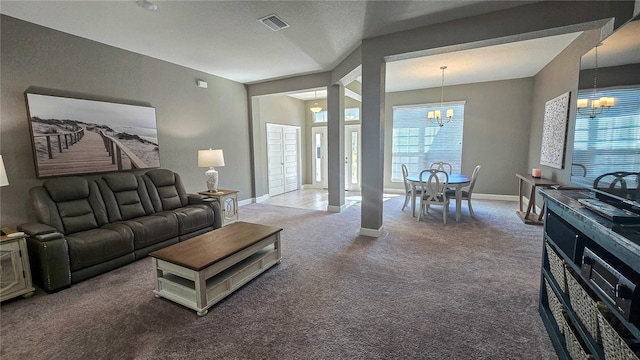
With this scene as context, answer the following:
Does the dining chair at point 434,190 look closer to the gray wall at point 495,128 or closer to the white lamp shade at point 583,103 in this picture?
the gray wall at point 495,128

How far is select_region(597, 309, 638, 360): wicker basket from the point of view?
1.03 metres

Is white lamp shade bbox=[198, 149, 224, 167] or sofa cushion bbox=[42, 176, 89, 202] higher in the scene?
white lamp shade bbox=[198, 149, 224, 167]

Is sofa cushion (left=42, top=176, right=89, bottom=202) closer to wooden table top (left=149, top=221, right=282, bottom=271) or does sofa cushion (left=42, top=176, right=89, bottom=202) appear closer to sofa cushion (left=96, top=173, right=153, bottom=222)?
sofa cushion (left=96, top=173, right=153, bottom=222)

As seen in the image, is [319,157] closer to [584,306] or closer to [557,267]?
[557,267]

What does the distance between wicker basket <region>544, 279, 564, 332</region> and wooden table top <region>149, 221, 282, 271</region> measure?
7.77ft

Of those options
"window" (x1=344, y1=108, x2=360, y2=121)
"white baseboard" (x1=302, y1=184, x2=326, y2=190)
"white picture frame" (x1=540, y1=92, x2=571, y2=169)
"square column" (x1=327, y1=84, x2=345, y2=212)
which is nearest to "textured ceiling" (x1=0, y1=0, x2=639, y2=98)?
"square column" (x1=327, y1=84, x2=345, y2=212)

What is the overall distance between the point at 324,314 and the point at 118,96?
161 inches

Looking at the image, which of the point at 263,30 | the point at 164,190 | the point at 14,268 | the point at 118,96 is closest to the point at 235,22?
the point at 263,30

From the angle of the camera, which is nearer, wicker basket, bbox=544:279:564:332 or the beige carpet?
wicker basket, bbox=544:279:564:332

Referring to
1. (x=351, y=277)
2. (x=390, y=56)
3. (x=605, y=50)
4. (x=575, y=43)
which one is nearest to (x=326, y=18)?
(x=390, y=56)

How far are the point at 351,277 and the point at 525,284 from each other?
5.39 ft

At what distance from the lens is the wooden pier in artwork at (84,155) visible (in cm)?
322

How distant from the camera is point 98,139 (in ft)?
12.0

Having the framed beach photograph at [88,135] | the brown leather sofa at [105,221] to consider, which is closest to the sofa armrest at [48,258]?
the brown leather sofa at [105,221]
